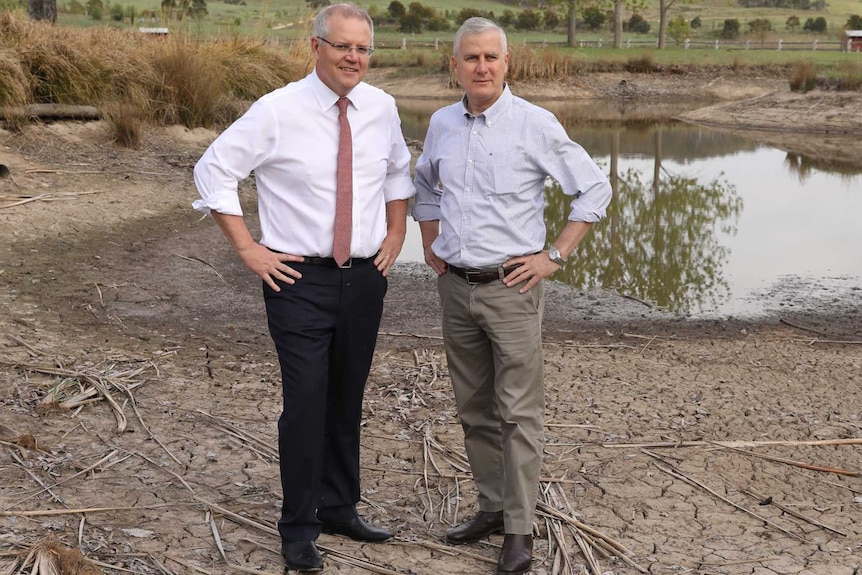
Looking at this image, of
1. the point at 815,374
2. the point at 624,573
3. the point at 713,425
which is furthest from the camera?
the point at 815,374

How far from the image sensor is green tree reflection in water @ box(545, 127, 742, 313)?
9461 mm

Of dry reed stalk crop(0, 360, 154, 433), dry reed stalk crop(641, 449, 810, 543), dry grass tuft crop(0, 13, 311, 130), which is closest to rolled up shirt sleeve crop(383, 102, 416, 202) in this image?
dry reed stalk crop(641, 449, 810, 543)

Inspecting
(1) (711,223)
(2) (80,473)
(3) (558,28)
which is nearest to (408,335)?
(2) (80,473)

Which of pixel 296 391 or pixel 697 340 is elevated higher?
pixel 296 391

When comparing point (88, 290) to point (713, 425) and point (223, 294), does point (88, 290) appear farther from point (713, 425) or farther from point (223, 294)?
point (713, 425)

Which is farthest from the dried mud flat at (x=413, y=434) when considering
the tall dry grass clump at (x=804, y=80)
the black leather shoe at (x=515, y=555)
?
the tall dry grass clump at (x=804, y=80)

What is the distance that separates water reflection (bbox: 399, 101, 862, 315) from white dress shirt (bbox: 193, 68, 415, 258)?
5419 mm

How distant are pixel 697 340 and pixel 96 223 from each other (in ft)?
→ 18.4

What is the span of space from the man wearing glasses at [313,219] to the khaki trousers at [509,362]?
1.04 feet

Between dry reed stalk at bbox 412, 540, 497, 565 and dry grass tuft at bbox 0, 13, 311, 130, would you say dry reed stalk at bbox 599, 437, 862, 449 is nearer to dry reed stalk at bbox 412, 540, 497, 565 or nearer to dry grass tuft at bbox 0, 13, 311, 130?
dry reed stalk at bbox 412, 540, 497, 565

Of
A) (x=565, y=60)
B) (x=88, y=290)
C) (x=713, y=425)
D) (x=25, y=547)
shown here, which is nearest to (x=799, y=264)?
(x=713, y=425)

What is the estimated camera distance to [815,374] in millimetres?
6566

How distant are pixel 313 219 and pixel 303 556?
1180mm

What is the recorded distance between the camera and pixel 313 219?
12.1 feet
